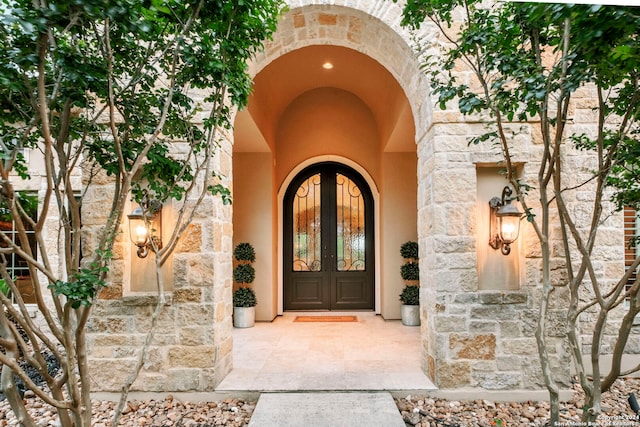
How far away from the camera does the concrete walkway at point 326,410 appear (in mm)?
2365

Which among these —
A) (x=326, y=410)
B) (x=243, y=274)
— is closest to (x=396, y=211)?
(x=243, y=274)

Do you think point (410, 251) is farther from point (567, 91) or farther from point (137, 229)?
point (567, 91)

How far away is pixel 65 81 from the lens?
155cm

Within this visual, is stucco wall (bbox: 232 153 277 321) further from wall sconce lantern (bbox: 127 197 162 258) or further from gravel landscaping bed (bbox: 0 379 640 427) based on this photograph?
gravel landscaping bed (bbox: 0 379 640 427)

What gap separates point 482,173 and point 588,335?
176 centimetres

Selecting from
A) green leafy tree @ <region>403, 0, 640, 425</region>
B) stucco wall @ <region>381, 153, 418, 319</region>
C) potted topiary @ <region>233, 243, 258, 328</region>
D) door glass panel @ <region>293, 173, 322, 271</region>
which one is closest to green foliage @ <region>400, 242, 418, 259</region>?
stucco wall @ <region>381, 153, 418, 319</region>

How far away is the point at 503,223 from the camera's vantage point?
2854 millimetres

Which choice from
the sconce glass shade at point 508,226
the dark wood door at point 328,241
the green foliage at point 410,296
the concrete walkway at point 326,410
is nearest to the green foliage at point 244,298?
the dark wood door at point 328,241

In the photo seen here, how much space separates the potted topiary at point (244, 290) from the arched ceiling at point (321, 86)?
1.54 metres

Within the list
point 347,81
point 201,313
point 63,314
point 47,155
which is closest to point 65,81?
point 47,155

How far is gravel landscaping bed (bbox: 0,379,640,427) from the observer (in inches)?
100

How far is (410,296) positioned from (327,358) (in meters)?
2.22

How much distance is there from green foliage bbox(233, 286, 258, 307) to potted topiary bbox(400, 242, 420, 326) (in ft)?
7.10

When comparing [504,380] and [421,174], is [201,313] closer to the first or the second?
[421,174]
